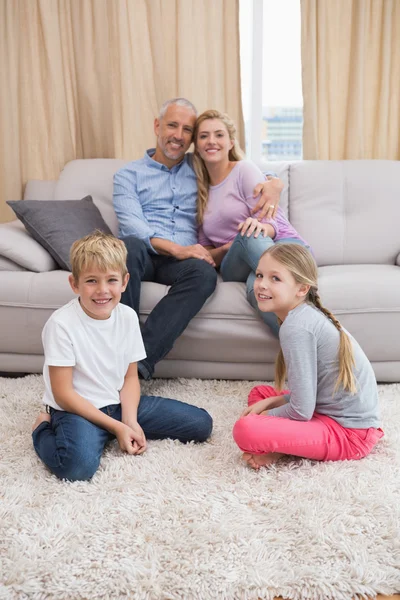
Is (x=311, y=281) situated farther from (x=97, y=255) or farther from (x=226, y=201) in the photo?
(x=226, y=201)

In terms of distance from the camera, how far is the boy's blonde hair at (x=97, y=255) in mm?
1706

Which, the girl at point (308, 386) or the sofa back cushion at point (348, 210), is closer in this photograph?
the girl at point (308, 386)

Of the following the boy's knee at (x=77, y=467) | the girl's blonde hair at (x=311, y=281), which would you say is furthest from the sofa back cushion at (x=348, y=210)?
the boy's knee at (x=77, y=467)

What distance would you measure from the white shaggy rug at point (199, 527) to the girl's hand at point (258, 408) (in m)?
0.12

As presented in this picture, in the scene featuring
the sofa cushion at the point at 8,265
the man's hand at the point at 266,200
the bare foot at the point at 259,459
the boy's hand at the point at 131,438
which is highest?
the man's hand at the point at 266,200

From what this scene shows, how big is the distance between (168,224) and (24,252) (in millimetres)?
628

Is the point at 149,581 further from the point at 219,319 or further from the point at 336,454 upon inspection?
the point at 219,319

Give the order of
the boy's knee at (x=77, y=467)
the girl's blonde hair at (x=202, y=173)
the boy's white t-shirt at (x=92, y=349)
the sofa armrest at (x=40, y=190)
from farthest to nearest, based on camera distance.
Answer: the sofa armrest at (x=40, y=190) → the girl's blonde hair at (x=202, y=173) → the boy's white t-shirt at (x=92, y=349) → the boy's knee at (x=77, y=467)

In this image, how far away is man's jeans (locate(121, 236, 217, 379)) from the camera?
214 cm

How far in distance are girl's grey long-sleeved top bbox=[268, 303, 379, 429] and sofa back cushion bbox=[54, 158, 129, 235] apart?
4.84 feet

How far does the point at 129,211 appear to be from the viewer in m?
2.54

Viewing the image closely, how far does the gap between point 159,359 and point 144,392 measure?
0.57 feet

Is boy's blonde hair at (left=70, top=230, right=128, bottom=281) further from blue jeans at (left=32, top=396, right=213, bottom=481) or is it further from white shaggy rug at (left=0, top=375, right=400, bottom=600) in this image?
white shaggy rug at (left=0, top=375, right=400, bottom=600)

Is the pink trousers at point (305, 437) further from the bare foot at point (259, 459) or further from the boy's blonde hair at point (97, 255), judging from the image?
the boy's blonde hair at point (97, 255)
